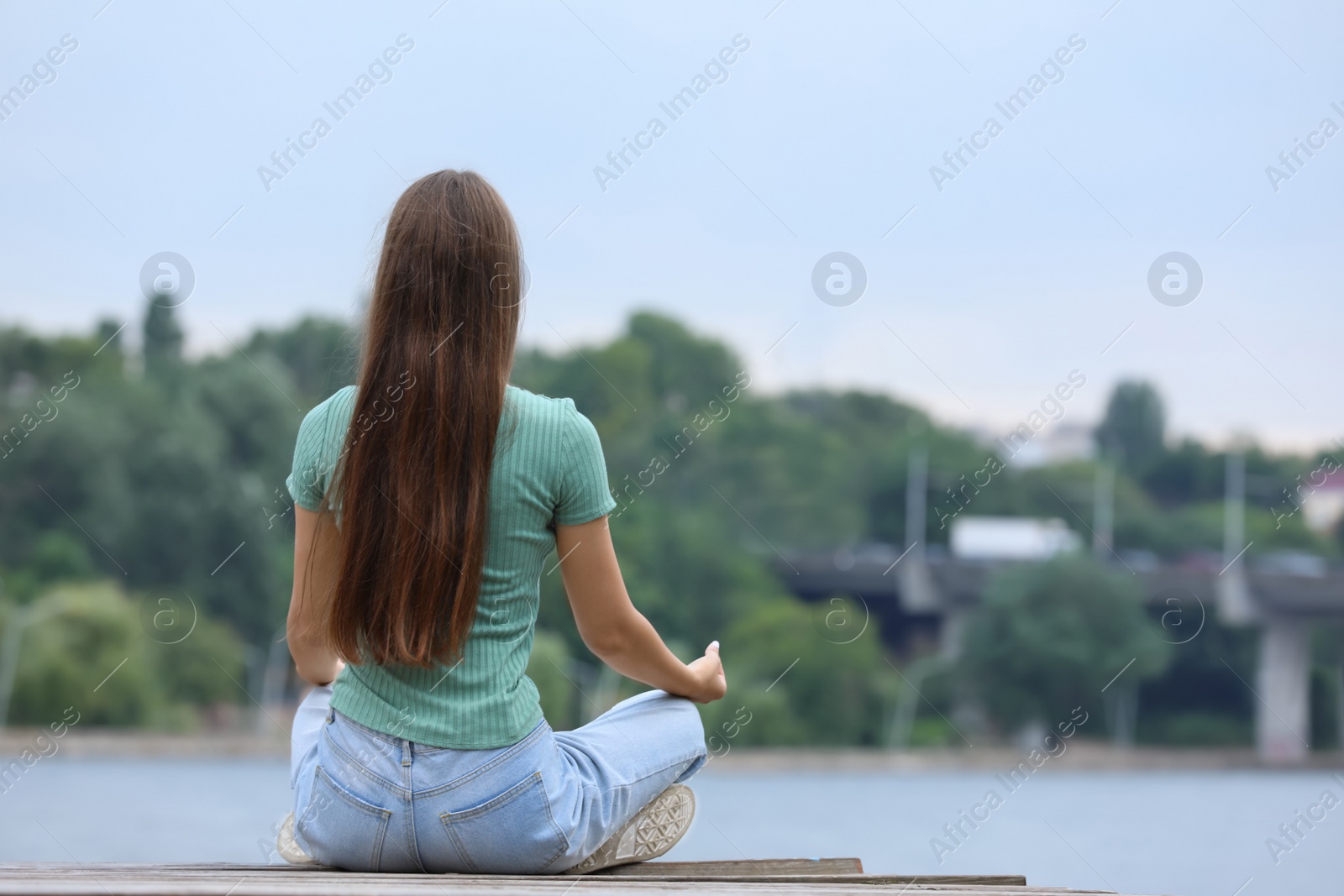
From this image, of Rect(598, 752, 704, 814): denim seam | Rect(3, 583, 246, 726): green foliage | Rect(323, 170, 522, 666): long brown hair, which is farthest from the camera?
Rect(3, 583, 246, 726): green foliage

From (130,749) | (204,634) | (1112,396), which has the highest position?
(1112,396)

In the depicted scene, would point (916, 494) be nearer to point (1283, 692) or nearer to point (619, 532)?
point (1283, 692)

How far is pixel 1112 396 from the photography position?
2534 inches

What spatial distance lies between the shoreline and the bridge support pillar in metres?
0.51

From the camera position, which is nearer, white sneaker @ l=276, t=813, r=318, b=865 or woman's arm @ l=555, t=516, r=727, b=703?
woman's arm @ l=555, t=516, r=727, b=703

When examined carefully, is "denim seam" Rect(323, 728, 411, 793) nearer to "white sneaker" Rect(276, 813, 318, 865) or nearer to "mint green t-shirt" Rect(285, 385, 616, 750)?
"mint green t-shirt" Rect(285, 385, 616, 750)

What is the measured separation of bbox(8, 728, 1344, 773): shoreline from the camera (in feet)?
129

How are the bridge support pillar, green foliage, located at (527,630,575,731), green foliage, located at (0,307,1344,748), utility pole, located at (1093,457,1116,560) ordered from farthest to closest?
utility pole, located at (1093,457,1116,560), the bridge support pillar, green foliage, located at (0,307,1344,748), green foliage, located at (527,630,575,731)

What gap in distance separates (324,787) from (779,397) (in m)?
57.5

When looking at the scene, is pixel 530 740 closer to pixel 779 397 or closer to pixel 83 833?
pixel 83 833

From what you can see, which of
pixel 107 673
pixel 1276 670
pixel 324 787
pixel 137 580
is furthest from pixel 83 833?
pixel 1276 670

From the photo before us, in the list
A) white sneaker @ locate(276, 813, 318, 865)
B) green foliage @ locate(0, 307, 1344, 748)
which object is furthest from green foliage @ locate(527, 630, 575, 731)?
white sneaker @ locate(276, 813, 318, 865)

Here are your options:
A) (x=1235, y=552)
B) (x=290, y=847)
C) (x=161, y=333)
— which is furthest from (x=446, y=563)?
(x=1235, y=552)

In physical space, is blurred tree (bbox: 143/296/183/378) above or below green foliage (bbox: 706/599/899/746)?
below
